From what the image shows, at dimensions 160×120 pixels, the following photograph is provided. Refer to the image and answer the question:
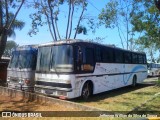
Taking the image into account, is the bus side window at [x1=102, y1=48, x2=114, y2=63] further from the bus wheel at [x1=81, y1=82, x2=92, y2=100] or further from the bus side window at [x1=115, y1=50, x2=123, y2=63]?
the bus wheel at [x1=81, y1=82, x2=92, y2=100]

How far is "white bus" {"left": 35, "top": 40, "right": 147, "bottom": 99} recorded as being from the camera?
458 inches

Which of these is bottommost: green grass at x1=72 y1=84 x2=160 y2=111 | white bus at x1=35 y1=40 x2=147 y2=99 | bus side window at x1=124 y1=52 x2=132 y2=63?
green grass at x1=72 y1=84 x2=160 y2=111

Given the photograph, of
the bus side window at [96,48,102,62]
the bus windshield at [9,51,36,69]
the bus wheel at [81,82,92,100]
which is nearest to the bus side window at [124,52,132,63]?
the bus side window at [96,48,102,62]

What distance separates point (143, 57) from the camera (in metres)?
22.8

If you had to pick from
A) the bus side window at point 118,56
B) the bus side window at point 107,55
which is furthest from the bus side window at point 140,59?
the bus side window at point 107,55

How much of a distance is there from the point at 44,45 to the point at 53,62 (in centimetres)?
130

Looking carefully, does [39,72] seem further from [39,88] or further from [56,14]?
[56,14]

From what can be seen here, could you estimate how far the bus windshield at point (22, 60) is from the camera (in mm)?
14047

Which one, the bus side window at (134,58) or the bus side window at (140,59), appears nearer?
the bus side window at (134,58)

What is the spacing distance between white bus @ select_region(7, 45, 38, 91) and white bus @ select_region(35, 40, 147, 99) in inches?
37.0

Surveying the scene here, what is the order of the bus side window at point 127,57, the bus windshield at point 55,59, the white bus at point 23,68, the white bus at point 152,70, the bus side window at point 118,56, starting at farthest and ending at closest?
the white bus at point 152,70, the bus side window at point 127,57, the bus side window at point 118,56, the white bus at point 23,68, the bus windshield at point 55,59

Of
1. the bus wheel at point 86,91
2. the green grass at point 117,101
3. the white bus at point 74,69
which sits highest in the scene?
the white bus at point 74,69

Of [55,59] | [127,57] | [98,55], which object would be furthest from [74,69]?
[127,57]

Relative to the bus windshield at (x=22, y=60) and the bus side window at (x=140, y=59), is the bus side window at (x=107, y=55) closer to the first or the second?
the bus windshield at (x=22, y=60)
